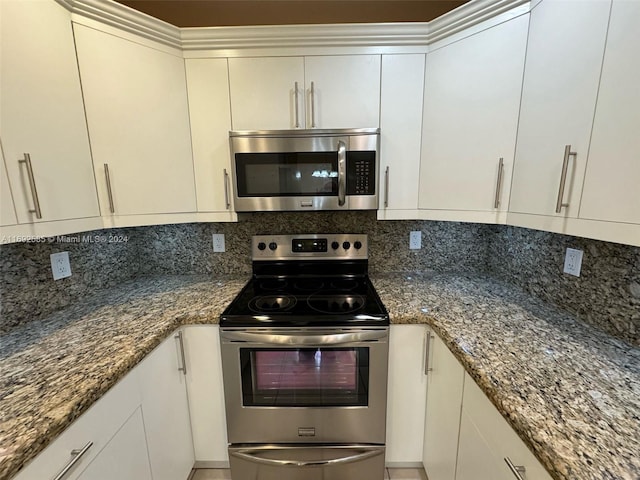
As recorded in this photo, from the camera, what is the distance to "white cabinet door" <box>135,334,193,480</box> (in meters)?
1.10

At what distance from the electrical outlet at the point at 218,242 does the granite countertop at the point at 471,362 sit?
350 millimetres

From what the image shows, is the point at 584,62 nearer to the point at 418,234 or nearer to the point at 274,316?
the point at 418,234

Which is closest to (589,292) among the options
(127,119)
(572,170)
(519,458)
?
(572,170)

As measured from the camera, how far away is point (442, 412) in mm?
1200

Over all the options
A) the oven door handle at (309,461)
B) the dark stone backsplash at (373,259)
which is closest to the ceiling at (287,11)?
the dark stone backsplash at (373,259)

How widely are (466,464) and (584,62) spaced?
1.42 meters

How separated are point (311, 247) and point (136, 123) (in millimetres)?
1107

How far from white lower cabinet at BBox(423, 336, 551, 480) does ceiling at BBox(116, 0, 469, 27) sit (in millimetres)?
1842

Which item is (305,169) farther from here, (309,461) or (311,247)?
(309,461)

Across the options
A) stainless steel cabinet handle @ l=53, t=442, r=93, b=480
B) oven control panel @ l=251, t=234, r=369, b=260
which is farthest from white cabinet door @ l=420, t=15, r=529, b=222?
stainless steel cabinet handle @ l=53, t=442, r=93, b=480

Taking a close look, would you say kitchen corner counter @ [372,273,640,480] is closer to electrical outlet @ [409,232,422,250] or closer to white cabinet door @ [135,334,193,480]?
electrical outlet @ [409,232,422,250]

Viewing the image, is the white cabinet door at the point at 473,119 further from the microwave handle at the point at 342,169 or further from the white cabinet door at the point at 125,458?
the white cabinet door at the point at 125,458

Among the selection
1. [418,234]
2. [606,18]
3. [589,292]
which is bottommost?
[589,292]

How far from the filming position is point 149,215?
1.39 m
